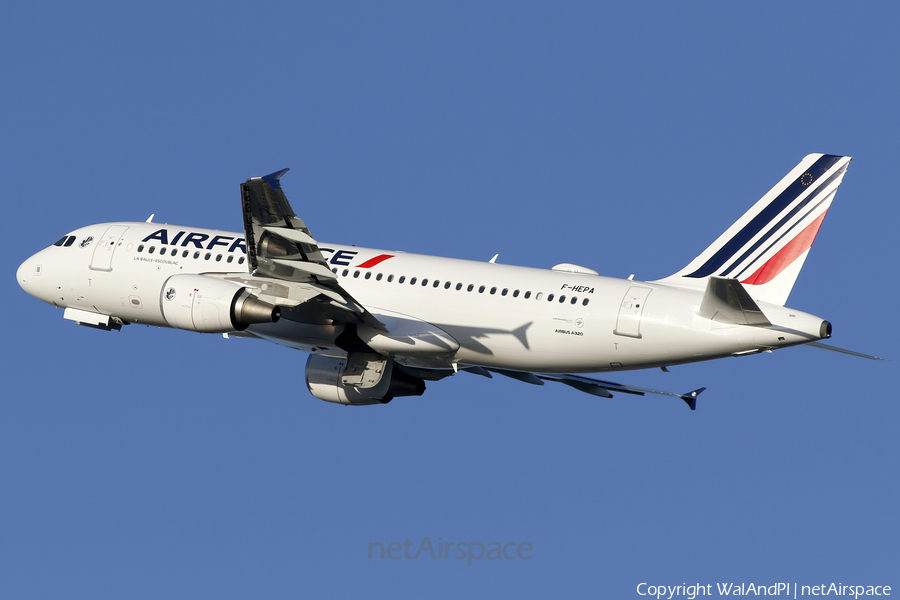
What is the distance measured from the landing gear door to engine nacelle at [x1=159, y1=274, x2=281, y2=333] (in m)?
5.66

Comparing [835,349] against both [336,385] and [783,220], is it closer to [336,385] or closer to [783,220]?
[783,220]

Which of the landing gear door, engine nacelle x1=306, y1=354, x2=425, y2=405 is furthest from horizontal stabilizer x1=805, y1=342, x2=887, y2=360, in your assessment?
the landing gear door

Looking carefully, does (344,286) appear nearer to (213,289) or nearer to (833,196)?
(213,289)

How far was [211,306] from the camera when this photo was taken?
30219mm

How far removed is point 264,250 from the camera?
29.5 m

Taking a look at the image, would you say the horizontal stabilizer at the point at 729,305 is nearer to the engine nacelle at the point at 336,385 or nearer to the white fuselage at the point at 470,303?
the white fuselage at the point at 470,303

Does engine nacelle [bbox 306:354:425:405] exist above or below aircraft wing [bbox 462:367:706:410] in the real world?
below

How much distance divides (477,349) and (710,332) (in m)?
6.47

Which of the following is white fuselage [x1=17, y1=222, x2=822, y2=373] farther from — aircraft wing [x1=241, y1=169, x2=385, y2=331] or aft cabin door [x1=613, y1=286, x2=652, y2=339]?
aircraft wing [x1=241, y1=169, x2=385, y2=331]

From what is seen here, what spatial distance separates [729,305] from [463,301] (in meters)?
7.46

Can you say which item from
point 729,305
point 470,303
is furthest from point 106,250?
point 729,305

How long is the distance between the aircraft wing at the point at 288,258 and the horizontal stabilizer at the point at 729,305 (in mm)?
9078

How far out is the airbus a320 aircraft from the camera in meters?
29.0

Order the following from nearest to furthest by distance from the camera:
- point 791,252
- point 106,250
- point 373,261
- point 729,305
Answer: point 729,305 → point 791,252 → point 373,261 → point 106,250
